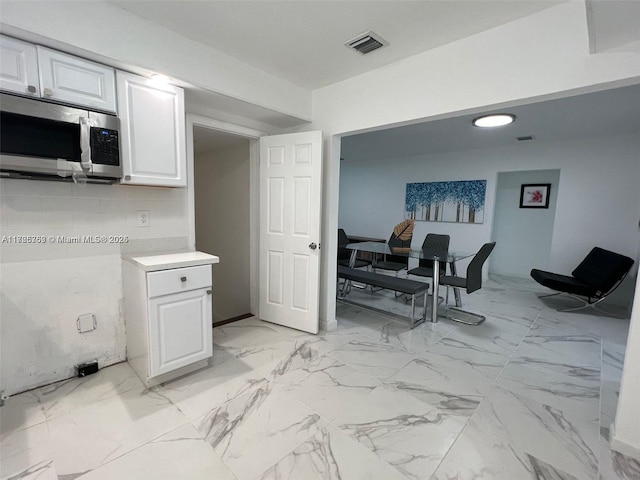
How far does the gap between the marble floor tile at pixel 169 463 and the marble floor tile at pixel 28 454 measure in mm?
220

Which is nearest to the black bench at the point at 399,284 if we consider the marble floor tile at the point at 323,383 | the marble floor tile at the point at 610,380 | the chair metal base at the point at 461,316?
the chair metal base at the point at 461,316

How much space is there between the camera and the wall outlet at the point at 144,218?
234 cm

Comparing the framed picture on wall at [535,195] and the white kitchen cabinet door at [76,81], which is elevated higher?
A: the white kitchen cabinet door at [76,81]

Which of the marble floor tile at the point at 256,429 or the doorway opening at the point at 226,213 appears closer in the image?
the marble floor tile at the point at 256,429

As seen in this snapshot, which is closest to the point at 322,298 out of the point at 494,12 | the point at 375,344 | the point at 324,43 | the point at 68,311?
the point at 375,344

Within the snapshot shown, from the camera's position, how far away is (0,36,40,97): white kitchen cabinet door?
1.54 metres

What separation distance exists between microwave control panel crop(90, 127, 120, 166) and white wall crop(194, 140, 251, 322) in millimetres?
1661

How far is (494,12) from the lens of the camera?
5.88ft

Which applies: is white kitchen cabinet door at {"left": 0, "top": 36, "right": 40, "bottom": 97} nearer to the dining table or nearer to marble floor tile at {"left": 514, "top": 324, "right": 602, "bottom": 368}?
the dining table

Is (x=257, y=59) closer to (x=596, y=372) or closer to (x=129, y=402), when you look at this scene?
(x=129, y=402)

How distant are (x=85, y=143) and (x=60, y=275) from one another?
93 cm

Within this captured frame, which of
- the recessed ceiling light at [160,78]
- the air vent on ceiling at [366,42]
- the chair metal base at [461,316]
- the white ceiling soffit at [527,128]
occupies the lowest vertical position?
the chair metal base at [461,316]

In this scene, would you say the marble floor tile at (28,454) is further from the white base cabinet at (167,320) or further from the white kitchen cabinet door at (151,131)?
the white kitchen cabinet door at (151,131)

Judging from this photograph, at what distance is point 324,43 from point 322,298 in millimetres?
2258
